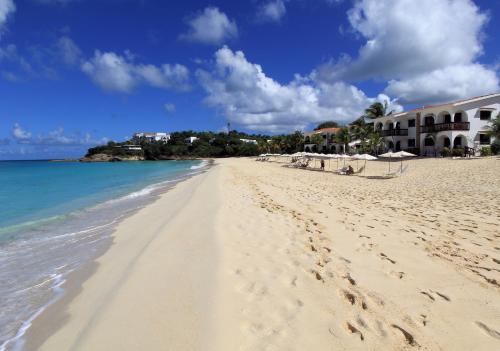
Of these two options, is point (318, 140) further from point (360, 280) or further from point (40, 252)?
point (360, 280)

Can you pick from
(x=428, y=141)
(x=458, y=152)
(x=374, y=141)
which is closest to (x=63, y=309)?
(x=458, y=152)

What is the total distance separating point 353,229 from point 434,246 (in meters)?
1.51

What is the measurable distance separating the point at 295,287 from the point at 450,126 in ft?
115

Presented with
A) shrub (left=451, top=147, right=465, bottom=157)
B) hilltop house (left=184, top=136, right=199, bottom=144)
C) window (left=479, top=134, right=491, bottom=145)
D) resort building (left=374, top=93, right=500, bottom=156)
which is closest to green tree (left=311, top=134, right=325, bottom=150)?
resort building (left=374, top=93, right=500, bottom=156)

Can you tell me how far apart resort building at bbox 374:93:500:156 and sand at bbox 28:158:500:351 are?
29467 mm

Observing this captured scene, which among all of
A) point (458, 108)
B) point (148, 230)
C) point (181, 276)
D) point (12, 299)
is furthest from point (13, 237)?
point (458, 108)

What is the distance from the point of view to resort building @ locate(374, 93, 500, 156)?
3219 cm

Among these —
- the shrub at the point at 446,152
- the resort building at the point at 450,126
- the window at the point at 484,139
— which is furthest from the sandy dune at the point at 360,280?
the window at the point at 484,139

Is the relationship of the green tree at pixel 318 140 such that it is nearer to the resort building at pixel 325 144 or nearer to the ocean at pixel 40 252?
the resort building at pixel 325 144

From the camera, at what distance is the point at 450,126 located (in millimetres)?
32188


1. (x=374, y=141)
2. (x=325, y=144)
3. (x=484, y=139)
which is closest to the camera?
(x=484, y=139)

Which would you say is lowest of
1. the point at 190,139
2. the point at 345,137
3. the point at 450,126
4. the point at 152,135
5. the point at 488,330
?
the point at 488,330

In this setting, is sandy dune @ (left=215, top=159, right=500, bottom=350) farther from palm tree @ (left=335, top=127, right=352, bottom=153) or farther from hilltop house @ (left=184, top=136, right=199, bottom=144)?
hilltop house @ (left=184, top=136, right=199, bottom=144)

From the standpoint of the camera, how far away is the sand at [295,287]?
288 cm
